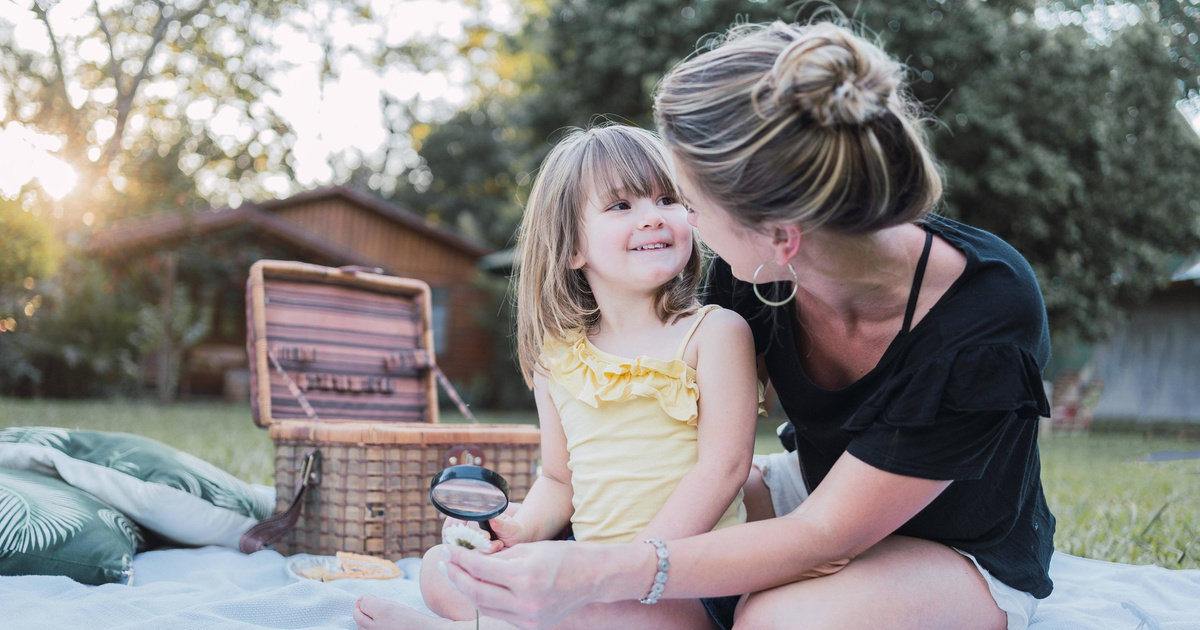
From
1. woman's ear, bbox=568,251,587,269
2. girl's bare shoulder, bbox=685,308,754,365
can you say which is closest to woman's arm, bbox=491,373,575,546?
woman's ear, bbox=568,251,587,269

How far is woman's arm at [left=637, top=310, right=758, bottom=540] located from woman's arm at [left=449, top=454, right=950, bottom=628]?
220 mm

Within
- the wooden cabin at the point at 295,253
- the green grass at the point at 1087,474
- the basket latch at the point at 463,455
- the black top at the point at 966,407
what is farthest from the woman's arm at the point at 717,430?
the wooden cabin at the point at 295,253

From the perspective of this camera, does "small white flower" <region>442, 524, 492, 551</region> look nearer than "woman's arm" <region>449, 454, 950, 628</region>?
No

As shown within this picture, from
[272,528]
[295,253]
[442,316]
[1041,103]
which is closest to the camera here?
[272,528]

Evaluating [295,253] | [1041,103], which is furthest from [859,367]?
[295,253]

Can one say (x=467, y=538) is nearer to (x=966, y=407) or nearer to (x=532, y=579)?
(x=532, y=579)

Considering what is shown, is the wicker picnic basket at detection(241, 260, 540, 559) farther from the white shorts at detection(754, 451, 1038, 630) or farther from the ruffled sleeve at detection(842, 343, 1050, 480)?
the ruffled sleeve at detection(842, 343, 1050, 480)

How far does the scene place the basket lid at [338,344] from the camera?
356 cm

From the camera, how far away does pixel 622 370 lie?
1924 mm

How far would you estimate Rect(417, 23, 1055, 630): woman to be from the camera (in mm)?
1409

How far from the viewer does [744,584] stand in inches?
59.6

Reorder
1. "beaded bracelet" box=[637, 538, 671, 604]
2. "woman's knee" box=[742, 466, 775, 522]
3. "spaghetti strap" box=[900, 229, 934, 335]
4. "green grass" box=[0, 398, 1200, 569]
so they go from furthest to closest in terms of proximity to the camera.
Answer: "green grass" box=[0, 398, 1200, 569], "woman's knee" box=[742, 466, 775, 522], "spaghetti strap" box=[900, 229, 934, 335], "beaded bracelet" box=[637, 538, 671, 604]

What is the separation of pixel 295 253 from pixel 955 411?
15.5 metres

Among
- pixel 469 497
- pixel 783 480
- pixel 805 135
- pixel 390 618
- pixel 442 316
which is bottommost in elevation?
pixel 442 316
